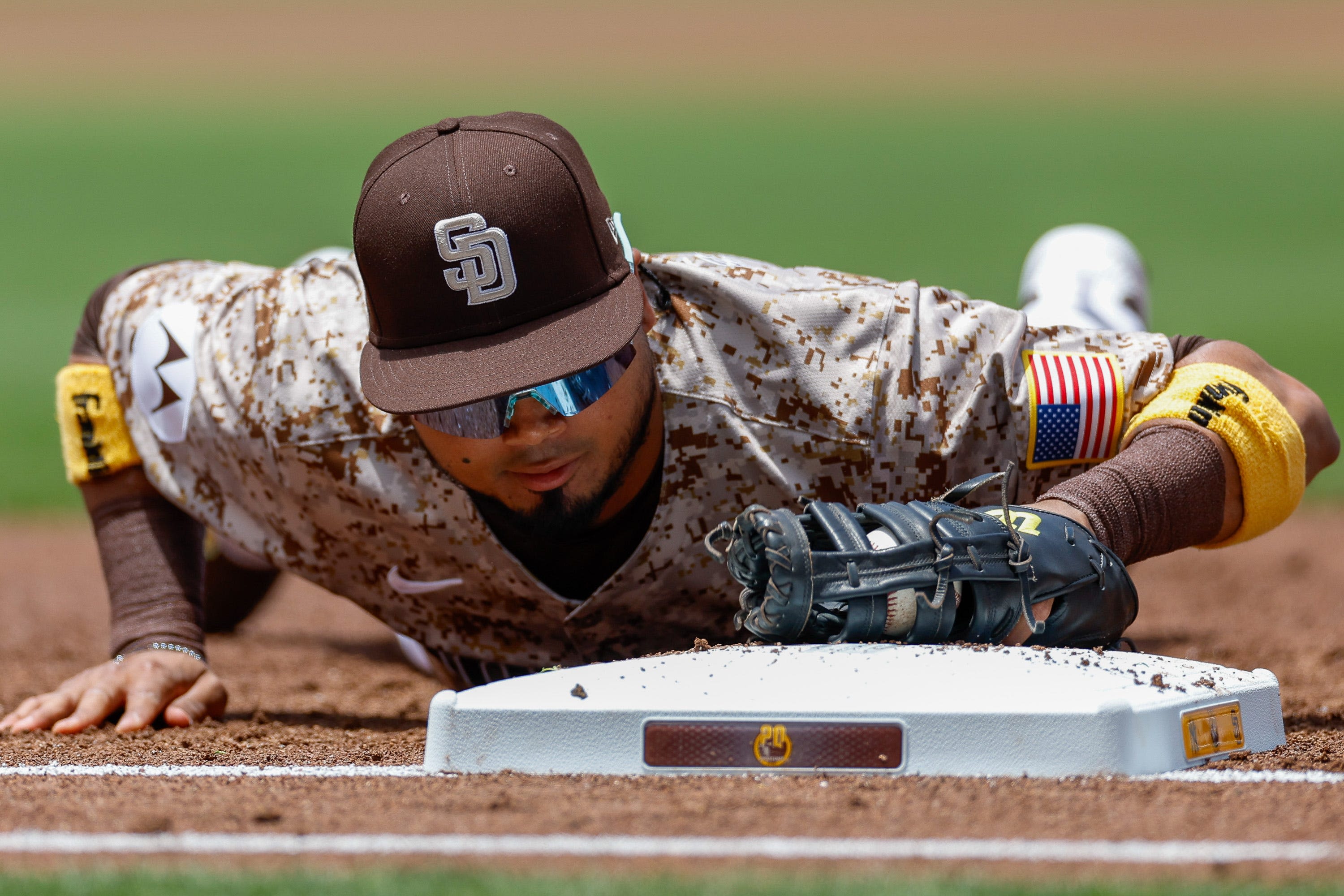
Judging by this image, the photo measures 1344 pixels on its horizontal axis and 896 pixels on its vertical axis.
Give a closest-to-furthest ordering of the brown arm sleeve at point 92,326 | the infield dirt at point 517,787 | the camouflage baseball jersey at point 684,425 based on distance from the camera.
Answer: the infield dirt at point 517,787 → the camouflage baseball jersey at point 684,425 → the brown arm sleeve at point 92,326

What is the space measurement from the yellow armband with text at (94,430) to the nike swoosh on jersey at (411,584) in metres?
Result: 0.60

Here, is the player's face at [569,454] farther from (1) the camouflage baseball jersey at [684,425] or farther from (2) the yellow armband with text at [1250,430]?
(2) the yellow armband with text at [1250,430]

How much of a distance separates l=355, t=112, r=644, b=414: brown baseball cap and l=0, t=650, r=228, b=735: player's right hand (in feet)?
2.65

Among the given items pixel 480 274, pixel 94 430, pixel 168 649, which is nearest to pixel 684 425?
pixel 480 274

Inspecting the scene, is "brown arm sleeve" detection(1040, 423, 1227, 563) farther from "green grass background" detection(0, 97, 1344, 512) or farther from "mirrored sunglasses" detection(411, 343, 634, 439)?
"green grass background" detection(0, 97, 1344, 512)

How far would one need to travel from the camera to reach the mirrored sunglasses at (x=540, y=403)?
256 centimetres

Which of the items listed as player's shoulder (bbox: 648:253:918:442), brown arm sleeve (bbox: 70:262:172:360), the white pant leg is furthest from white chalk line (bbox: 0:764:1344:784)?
the white pant leg

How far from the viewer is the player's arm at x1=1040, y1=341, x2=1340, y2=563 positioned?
2.64 metres

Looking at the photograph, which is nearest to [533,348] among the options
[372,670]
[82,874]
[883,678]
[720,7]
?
[883,678]

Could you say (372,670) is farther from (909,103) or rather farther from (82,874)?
(909,103)

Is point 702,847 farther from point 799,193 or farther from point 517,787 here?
point 799,193

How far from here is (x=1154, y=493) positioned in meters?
2.65

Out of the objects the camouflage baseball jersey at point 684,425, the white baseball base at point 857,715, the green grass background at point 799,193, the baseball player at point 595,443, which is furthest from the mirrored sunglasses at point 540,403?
the green grass background at point 799,193

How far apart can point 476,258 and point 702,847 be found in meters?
1.09
